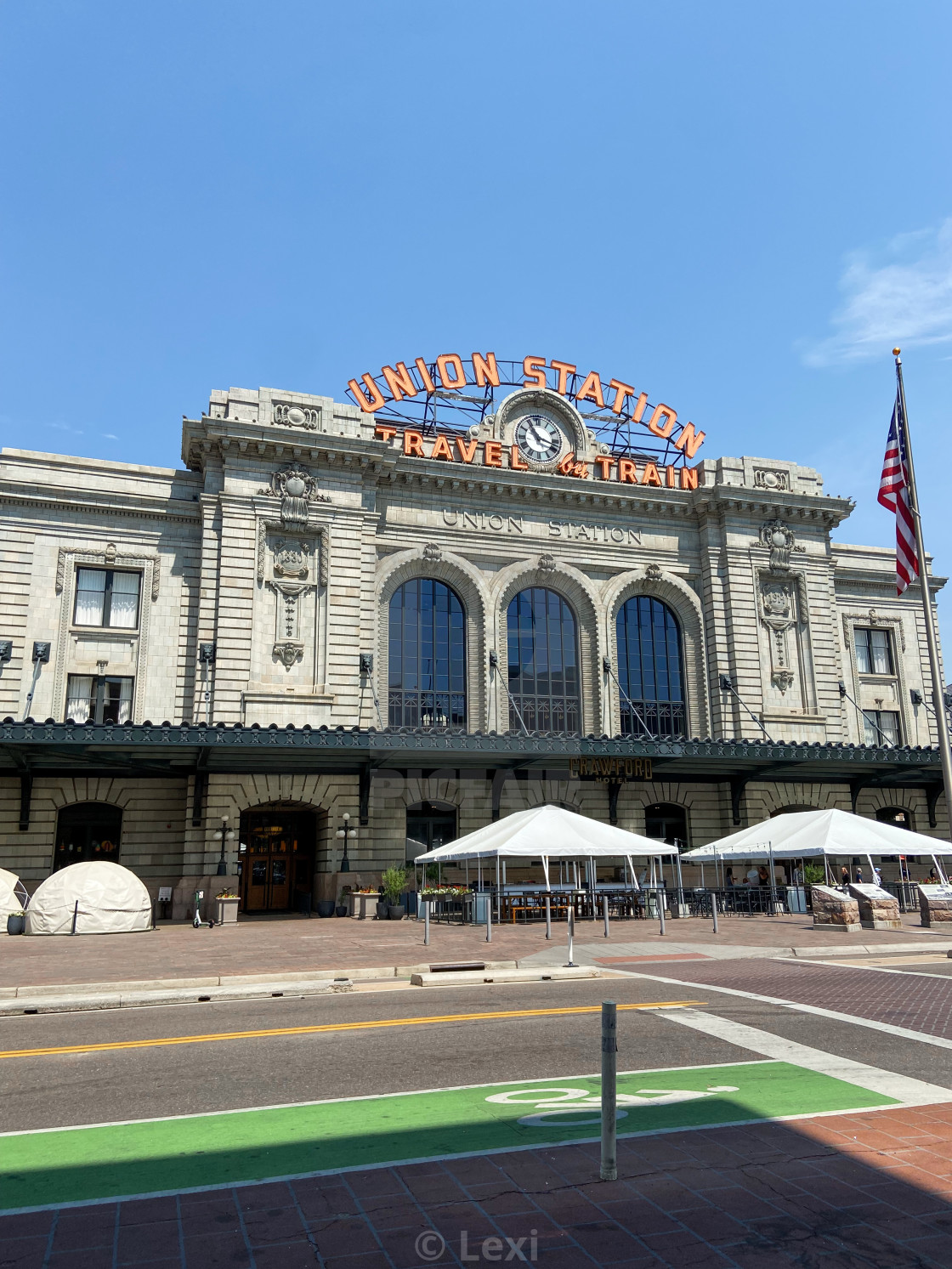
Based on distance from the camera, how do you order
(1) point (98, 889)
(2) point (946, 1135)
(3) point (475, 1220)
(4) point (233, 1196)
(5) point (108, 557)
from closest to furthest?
(3) point (475, 1220) → (4) point (233, 1196) → (2) point (946, 1135) → (1) point (98, 889) → (5) point (108, 557)

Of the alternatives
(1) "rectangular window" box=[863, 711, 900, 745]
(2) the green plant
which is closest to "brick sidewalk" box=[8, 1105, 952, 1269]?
(2) the green plant

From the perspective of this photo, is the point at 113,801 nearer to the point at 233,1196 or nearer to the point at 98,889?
the point at 98,889

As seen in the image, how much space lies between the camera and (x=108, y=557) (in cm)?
3647

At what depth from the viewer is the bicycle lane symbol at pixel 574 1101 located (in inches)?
287

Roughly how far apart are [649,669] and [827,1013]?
1221 inches

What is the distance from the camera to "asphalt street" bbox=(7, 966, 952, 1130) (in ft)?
27.8

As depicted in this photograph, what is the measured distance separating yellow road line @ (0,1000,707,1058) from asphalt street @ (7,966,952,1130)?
118 mm

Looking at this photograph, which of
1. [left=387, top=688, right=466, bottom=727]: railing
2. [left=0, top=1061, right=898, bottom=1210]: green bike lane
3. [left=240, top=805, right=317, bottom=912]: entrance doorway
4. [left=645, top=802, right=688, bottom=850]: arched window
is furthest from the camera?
[left=645, top=802, right=688, bottom=850]: arched window

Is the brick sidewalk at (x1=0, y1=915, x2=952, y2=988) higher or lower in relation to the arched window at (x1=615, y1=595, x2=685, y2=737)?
lower

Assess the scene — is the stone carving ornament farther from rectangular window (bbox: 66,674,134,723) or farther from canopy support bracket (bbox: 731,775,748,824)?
canopy support bracket (bbox: 731,775,748,824)

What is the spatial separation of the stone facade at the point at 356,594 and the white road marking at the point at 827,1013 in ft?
69.4

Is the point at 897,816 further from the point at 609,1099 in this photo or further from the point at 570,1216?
the point at 570,1216

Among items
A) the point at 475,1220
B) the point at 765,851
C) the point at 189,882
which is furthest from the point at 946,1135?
the point at 189,882

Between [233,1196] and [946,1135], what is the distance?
489 cm
